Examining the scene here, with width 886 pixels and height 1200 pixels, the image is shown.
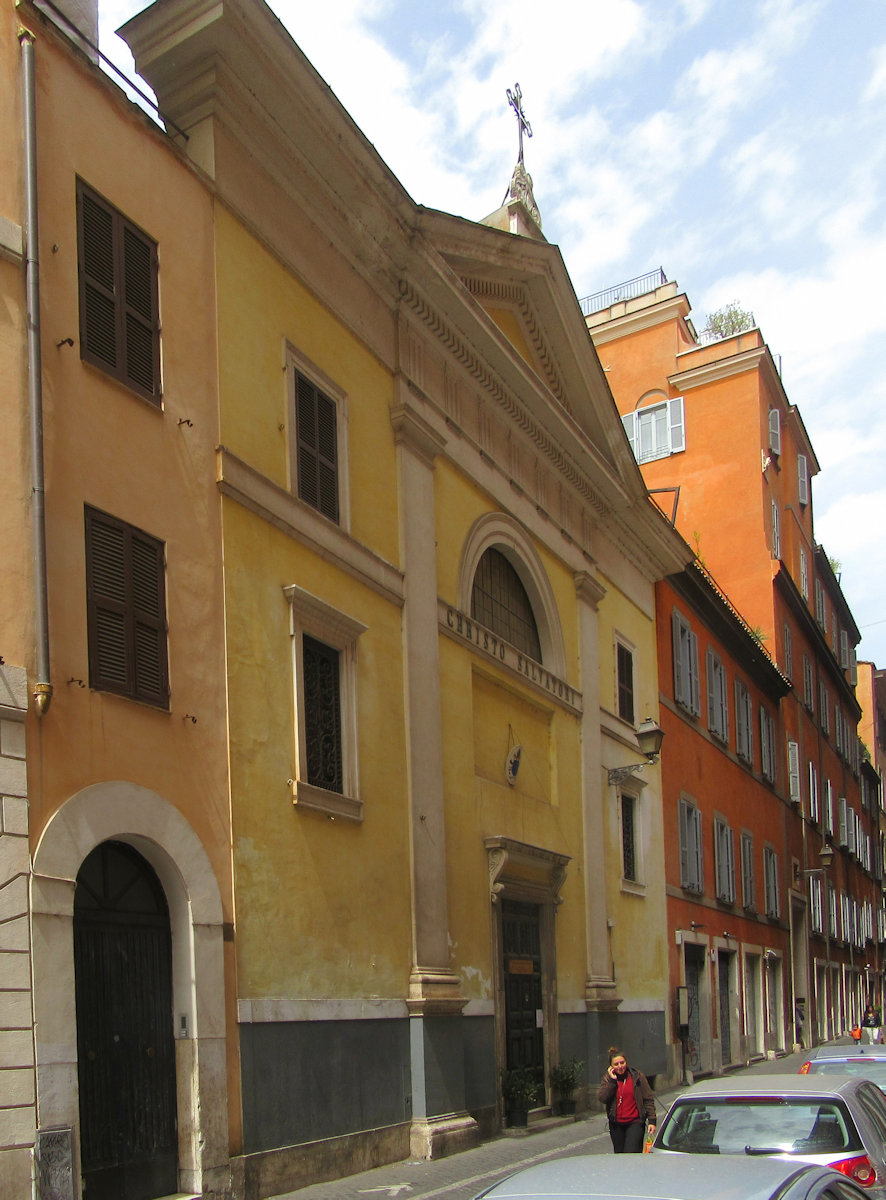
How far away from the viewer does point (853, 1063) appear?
12336mm

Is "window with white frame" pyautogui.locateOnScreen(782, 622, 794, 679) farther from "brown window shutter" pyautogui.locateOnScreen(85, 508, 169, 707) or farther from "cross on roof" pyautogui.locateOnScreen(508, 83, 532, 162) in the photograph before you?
"brown window shutter" pyautogui.locateOnScreen(85, 508, 169, 707)

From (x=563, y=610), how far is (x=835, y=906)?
1040 inches

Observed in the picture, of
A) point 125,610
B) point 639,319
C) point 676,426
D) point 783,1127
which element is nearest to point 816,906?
point 676,426

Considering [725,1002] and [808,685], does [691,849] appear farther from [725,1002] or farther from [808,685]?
[808,685]

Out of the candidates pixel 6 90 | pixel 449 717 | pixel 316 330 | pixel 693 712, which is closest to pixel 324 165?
pixel 316 330

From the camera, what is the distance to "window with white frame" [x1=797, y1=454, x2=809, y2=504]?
4228cm

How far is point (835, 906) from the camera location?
143ft

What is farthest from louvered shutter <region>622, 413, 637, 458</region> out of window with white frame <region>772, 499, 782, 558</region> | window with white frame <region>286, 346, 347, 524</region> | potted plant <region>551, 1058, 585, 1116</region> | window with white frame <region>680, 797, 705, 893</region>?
window with white frame <region>286, 346, 347, 524</region>

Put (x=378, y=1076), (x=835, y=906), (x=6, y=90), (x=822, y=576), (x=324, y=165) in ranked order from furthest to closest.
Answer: (x=822, y=576), (x=835, y=906), (x=324, y=165), (x=378, y=1076), (x=6, y=90)

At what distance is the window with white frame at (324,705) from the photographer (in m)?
12.9

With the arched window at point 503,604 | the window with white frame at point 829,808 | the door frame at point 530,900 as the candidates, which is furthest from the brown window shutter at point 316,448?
the window with white frame at point 829,808

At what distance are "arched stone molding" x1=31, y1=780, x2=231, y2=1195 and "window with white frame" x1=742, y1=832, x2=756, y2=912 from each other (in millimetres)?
21833

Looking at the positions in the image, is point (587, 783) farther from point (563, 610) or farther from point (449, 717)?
point (449, 717)

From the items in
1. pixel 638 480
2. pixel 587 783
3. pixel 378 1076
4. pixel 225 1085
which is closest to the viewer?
pixel 225 1085
